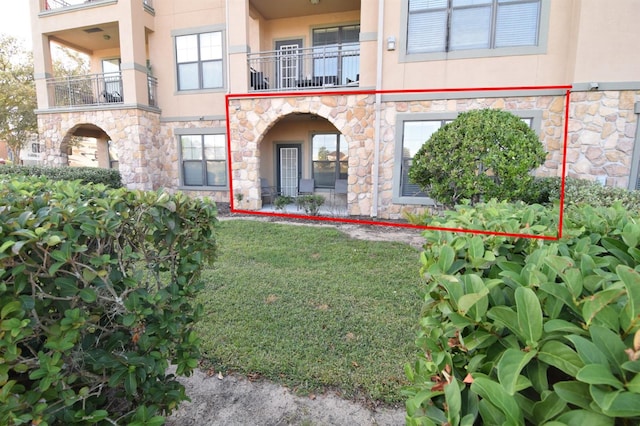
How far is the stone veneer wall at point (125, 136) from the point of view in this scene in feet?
35.1

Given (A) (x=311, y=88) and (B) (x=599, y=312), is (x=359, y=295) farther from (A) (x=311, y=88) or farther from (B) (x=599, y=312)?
(A) (x=311, y=88)

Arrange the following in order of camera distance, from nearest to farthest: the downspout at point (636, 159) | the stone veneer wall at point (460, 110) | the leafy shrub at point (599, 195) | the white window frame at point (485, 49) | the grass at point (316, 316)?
1. the grass at point (316, 316)
2. the leafy shrub at point (599, 195)
3. the downspout at point (636, 159)
4. the white window frame at point (485, 49)
5. the stone veneer wall at point (460, 110)

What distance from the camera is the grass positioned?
272 centimetres

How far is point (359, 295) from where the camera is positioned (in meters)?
4.20

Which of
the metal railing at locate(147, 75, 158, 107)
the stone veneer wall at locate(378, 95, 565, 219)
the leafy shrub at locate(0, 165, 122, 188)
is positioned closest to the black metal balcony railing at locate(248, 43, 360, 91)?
the stone veneer wall at locate(378, 95, 565, 219)

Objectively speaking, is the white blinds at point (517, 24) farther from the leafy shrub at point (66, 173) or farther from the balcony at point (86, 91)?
the leafy shrub at point (66, 173)

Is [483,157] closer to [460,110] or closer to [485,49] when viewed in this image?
[460,110]

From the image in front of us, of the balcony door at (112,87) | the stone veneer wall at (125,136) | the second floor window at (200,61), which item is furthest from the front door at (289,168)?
the balcony door at (112,87)

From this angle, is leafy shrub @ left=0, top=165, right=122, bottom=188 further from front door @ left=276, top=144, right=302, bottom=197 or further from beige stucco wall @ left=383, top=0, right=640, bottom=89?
beige stucco wall @ left=383, top=0, right=640, bottom=89

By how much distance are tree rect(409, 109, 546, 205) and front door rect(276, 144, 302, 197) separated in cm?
658

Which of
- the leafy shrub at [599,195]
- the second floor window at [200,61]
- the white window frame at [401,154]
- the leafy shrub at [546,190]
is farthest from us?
the second floor window at [200,61]

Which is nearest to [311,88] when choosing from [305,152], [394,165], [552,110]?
[305,152]

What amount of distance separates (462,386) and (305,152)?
430 inches

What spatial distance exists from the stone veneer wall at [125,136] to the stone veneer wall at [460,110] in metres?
7.65
